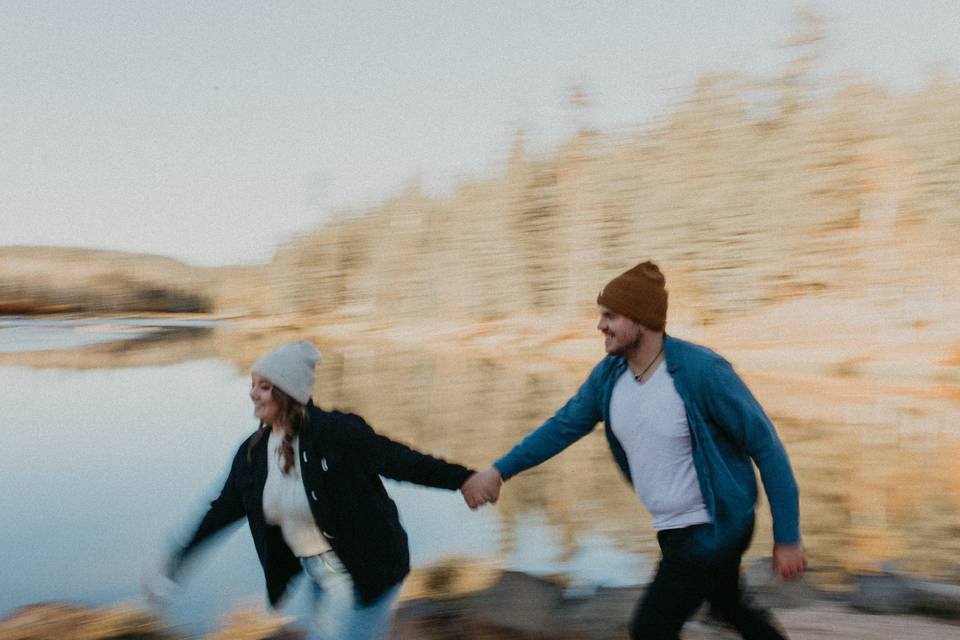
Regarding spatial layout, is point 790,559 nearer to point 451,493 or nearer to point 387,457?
point 387,457

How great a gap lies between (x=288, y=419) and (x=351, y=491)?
29cm

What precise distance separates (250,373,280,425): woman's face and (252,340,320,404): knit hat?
2cm

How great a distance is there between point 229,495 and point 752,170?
27737 millimetres

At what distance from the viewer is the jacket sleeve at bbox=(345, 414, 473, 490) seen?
9.57 ft

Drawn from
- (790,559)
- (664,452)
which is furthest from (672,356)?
(790,559)

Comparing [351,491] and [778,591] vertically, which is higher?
[351,491]

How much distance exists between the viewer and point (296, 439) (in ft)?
9.64

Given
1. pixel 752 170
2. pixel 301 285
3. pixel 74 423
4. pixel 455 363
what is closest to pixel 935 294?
pixel 752 170

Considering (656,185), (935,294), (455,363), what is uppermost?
(656,185)

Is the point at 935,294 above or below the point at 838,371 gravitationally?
above

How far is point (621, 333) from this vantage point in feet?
9.93

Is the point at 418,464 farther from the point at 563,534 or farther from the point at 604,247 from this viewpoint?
the point at 604,247

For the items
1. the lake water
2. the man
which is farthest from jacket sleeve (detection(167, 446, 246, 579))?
the man

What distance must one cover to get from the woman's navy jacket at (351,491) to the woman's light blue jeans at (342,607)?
0.03m
